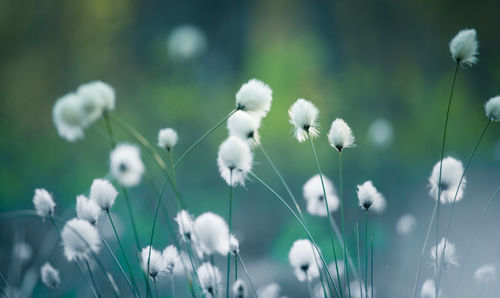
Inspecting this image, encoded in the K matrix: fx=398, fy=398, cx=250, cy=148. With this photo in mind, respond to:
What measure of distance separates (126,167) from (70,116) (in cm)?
15

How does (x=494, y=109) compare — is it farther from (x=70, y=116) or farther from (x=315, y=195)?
(x=70, y=116)

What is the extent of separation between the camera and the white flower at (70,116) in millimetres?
757

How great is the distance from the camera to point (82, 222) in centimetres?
88

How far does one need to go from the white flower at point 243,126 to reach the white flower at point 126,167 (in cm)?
25

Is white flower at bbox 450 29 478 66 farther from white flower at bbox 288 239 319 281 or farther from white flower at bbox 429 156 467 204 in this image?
white flower at bbox 288 239 319 281

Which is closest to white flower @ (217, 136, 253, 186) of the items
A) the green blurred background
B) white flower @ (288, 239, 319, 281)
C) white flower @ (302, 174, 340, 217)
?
white flower @ (288, 239, 319, 281)

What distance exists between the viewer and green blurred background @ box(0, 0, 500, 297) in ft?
12.3

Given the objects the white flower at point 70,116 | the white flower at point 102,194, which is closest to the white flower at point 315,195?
the white flower at point 102,194

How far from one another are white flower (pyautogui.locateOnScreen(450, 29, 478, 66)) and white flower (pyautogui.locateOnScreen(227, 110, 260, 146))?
0.51m

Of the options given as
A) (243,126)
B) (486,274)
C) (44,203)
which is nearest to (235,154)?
(243,126)

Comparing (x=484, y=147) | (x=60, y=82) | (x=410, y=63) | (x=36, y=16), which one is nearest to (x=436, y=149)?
(x=484, y=147)

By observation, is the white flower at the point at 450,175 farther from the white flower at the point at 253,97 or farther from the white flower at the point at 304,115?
the white flower at the point at 253,97

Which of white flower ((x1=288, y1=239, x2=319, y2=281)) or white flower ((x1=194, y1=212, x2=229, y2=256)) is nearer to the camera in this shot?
white flower ((x1=194, y1=212, x2=229, y2=256))

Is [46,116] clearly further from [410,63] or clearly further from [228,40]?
[410,63]
